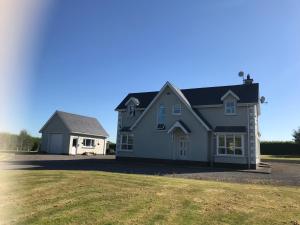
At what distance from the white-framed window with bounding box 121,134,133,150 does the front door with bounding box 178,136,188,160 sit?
624cm

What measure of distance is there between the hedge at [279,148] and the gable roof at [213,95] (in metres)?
34.4

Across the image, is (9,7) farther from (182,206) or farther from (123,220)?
(182,206)

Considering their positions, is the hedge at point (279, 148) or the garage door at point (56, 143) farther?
the hedge at point (279, 148)

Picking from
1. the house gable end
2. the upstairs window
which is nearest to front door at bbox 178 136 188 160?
the upstairs window

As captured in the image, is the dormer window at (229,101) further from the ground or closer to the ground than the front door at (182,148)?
further from the ground

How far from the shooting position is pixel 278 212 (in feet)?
30.9

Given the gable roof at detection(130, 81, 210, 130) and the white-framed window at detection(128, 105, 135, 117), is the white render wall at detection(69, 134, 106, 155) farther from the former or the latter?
the gable roof at detection(130, 81, 210, 130)

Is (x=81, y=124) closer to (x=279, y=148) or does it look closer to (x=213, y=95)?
(x=213, y=95)

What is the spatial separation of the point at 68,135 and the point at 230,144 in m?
23.8

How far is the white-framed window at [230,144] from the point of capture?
92.7 feet

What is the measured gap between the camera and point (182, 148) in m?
30.8

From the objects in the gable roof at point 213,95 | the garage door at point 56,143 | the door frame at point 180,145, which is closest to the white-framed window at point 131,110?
the gable roof at point 213,95

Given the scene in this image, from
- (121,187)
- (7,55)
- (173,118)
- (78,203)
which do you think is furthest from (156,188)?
(173,118)

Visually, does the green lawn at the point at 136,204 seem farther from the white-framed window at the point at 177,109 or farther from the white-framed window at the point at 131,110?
the white-framed window at the point at 131,110
